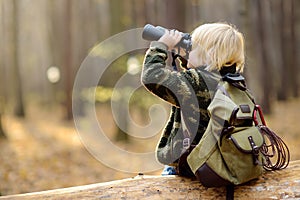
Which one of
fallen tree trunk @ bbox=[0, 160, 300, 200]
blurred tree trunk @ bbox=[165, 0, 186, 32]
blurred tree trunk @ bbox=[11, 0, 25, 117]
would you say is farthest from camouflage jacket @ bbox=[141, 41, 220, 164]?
blurred tree trunk @ bbox=[11, 0, 25, 117]

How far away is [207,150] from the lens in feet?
10.5

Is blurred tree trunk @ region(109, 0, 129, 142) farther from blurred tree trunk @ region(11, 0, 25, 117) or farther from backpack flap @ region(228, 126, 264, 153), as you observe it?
backpack flap @ region(228, 126, 264, 153)

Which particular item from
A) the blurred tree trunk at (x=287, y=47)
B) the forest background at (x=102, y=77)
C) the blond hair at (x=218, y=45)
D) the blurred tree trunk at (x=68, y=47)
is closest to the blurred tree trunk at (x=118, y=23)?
the forest background at (x=102, y=77)

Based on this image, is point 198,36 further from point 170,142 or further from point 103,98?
point 103,98

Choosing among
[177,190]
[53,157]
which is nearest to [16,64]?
[53,157]

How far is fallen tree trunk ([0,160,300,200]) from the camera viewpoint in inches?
132

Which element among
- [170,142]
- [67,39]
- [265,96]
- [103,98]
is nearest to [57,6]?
[67,39]

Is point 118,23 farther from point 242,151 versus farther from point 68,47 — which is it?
point 242,151

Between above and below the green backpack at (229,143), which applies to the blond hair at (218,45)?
above

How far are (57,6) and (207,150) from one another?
23003 millimetres

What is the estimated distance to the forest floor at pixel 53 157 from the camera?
8898 mm

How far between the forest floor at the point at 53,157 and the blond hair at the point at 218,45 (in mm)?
5058

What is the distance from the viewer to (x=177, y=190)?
3.44 metres

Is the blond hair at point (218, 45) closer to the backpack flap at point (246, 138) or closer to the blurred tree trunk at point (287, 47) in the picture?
the backpack flap at point (246, 138)
